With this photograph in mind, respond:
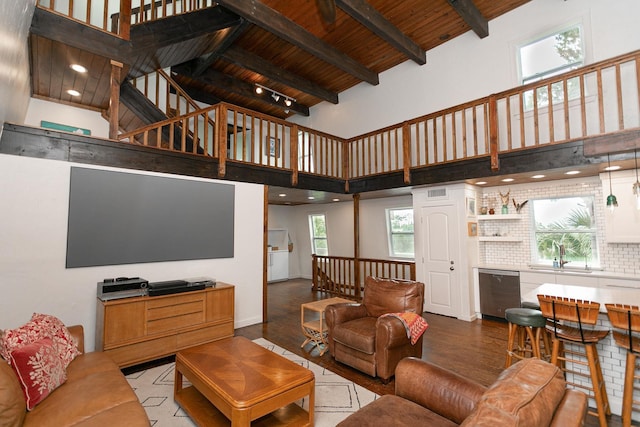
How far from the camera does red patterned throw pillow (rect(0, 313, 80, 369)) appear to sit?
1.89 meters

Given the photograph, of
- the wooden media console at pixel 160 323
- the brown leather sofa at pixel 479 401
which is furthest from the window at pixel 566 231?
the wooden media console at pixel 160 323

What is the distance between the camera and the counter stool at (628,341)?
2.10 meters

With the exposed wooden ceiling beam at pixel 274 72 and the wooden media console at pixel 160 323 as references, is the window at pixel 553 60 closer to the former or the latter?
the exposed wooden ceiling beam at pixel 274 72

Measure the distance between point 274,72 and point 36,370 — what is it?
679 cm

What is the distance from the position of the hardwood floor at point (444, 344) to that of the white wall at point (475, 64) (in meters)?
4.34

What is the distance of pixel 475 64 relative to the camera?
5867 mm

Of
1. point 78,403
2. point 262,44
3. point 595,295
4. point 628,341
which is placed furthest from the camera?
point 262,44

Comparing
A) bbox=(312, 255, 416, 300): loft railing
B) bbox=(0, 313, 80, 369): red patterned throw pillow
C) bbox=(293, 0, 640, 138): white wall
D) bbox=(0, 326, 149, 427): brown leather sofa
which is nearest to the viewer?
bbox=(0, 326, 149, 427): brown leather sofa

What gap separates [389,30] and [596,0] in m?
3.15

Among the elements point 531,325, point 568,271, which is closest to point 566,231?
point 568,271

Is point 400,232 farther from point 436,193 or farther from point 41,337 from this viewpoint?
point 41,337

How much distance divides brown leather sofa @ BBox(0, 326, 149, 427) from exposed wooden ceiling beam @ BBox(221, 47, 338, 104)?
5977mm

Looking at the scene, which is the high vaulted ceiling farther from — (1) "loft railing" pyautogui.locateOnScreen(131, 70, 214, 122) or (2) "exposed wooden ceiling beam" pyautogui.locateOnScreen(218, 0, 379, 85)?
(1) "loft railing" pyautogui.locateOnScreen(131, 70, 214, 122)

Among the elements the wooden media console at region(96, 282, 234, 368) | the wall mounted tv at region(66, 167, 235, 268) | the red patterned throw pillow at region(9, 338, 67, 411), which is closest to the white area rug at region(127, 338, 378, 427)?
the wooden media console at region(96, 282, 234, 368)
